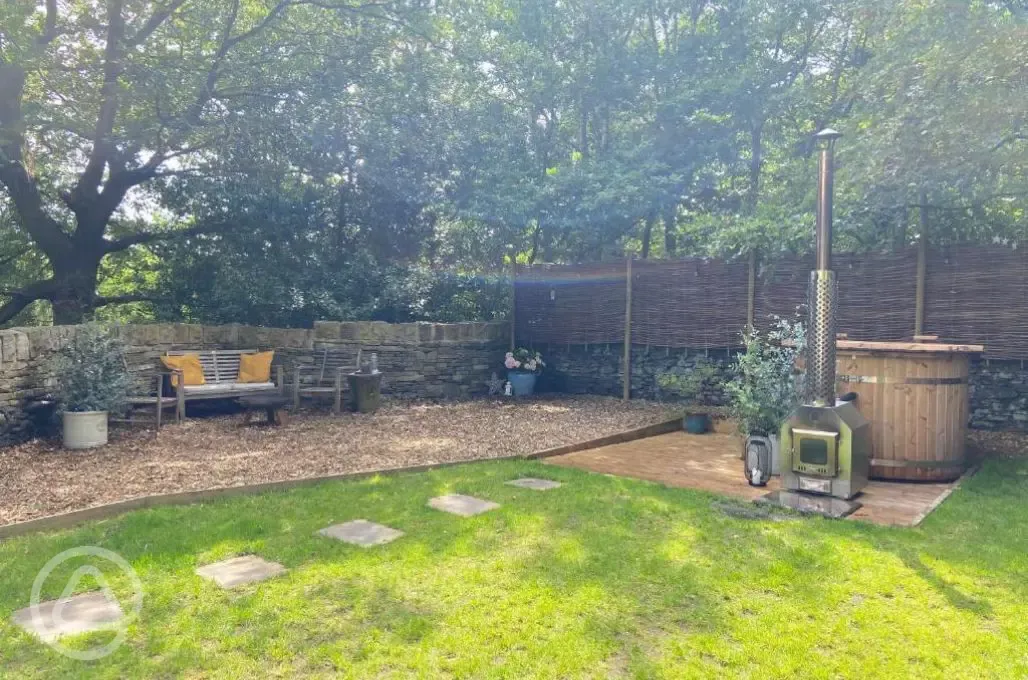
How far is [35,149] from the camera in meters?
9.85

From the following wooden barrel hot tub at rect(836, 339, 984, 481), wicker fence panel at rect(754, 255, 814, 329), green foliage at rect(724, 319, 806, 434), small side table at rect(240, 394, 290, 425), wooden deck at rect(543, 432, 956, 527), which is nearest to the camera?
wooden deck at rect(543, 432, 956, 527)

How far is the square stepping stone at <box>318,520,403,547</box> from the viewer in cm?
356

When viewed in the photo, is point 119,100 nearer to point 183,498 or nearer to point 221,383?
point 221,383

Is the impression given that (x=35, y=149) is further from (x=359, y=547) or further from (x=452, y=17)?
(x=359, y=547)

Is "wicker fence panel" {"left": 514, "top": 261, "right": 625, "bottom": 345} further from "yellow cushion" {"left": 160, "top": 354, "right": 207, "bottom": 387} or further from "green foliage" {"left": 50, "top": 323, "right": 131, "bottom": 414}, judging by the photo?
"green foliage" {"left": 50, "top": 323, "right": 131, "bottom": 414}

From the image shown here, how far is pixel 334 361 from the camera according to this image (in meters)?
9.23

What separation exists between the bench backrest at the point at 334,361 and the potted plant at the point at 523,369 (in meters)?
2.41

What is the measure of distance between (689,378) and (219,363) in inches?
248

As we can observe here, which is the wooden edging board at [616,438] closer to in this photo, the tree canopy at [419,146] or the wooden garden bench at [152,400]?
the tree canopy at [419,146]

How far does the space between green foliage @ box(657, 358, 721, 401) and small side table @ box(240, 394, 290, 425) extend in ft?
16.4

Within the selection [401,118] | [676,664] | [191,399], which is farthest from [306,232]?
[676,664]

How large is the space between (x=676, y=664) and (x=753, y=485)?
9.79 ft

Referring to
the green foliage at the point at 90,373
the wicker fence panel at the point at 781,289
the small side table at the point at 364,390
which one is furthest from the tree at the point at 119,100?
the wicker fence panel at the point at 781,289

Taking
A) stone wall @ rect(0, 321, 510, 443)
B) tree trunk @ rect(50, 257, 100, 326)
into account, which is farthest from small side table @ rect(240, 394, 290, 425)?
tree trunk @ rect(50, 257, 100, 326)
